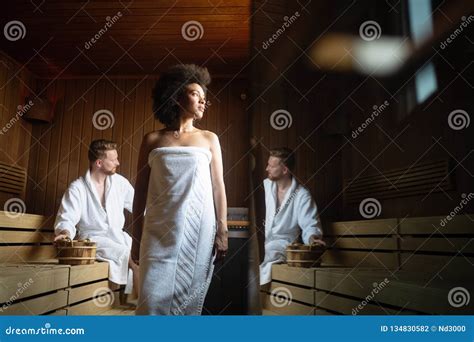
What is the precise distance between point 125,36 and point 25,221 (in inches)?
26.9

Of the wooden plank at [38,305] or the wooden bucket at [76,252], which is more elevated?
the wooden bucket at [76,252]

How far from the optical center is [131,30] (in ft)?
4.69

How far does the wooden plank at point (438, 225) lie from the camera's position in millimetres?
1183

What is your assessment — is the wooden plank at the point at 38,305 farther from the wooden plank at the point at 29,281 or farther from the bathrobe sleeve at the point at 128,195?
the bathrobe sleeve at the point at 128,195

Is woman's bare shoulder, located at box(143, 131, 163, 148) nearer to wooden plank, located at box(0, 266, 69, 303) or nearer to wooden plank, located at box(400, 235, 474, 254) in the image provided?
wooden plank, located at box(0, 266, 69, 303)

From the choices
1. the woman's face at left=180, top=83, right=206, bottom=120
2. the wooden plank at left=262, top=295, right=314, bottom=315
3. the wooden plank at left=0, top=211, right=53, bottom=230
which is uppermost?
the woman's face at left=180, top=83, right=206, bottom=120

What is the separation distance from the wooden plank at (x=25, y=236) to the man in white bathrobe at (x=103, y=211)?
0.04m

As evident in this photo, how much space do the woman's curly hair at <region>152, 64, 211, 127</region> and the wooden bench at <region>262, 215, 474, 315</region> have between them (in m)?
0.58

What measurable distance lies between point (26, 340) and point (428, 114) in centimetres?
141

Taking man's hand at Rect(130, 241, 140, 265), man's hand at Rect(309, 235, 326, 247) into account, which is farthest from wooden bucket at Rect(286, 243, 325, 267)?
man's hand at Rect(130, 241, 140, 265)

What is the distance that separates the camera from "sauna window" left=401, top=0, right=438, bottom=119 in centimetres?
138

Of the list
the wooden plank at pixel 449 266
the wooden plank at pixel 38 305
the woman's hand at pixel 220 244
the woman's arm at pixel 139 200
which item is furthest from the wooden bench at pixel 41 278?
the wooden plank at pixel 449 266

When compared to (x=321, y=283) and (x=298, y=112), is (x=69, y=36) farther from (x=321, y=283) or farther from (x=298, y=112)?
(x=321, y=283)

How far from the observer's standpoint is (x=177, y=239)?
115 centimetres
